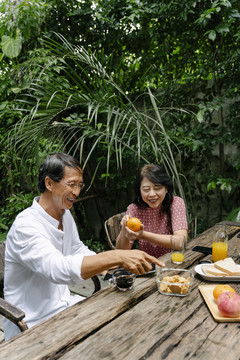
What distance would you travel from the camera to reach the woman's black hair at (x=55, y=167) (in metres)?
1.41

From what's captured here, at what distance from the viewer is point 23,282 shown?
132 centimetres

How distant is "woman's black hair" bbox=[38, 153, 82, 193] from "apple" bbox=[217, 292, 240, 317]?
2.98 ft

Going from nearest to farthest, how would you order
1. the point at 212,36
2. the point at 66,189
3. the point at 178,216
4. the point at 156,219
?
the point at 66,189 < the point at 178,216 < the point at 156,219 < the point at 212,36

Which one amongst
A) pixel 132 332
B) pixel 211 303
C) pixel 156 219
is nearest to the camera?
pixel 132 332

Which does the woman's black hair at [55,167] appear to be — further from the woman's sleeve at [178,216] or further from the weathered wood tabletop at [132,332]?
the woman's sleeve at [178,216]

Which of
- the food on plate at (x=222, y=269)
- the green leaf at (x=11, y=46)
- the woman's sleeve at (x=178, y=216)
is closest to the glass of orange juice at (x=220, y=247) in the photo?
the food on plate at (x=222, y=269)

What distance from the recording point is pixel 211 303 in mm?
1038

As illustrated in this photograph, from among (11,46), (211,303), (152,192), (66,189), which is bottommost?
(211,303)

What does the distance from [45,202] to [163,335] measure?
88 centimetres

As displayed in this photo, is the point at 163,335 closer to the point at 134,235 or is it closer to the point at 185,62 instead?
the point at 134,235

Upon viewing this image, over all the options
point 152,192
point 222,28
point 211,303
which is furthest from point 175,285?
point 222,28

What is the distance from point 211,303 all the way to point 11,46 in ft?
12.2

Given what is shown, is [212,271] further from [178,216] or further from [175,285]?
[178,216]

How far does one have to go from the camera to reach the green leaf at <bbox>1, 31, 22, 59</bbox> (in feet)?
11.5
